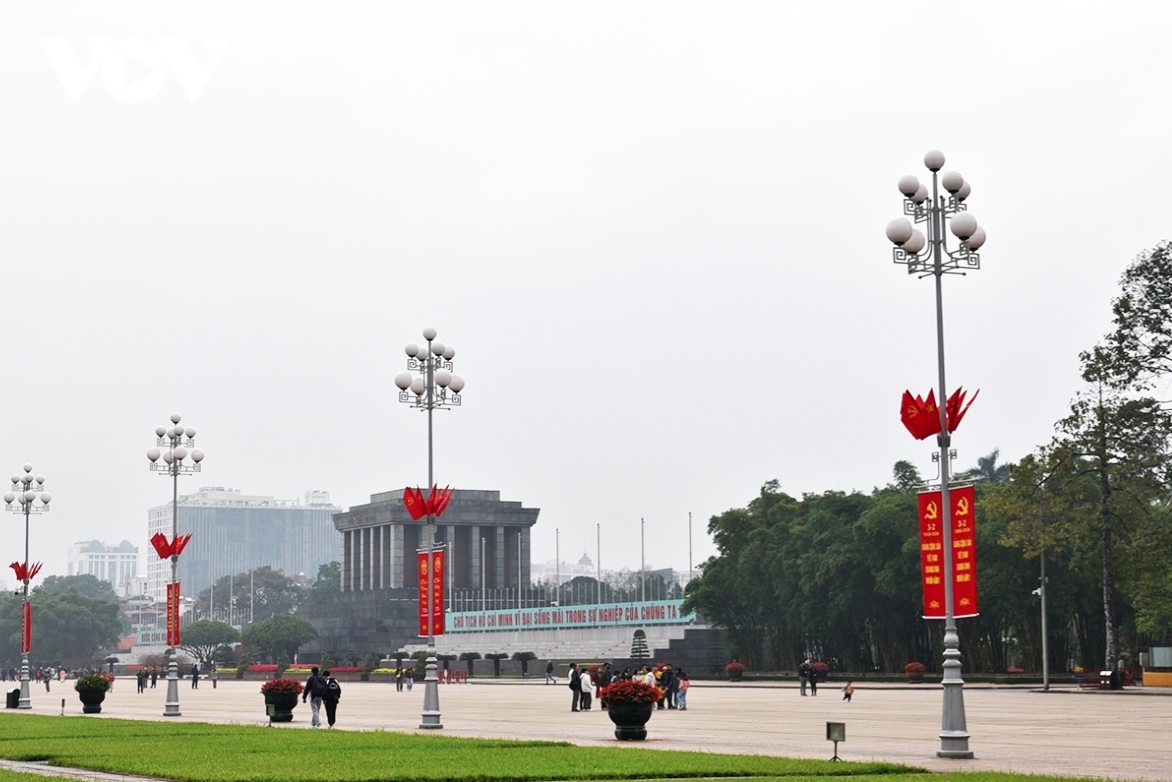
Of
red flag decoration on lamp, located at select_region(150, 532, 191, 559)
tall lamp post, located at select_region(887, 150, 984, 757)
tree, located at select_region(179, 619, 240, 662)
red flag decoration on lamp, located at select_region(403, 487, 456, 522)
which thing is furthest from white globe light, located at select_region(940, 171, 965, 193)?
tree, located at select_region(179, 619, 240, 662)

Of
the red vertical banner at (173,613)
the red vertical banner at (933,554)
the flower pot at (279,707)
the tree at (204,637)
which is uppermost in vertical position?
the red vertical banner at (933,554)

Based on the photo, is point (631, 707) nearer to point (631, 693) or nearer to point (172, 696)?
point (631, 693)

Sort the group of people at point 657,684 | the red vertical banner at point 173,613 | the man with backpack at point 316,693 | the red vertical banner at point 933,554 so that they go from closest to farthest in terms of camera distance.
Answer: the red vertical banner at point 933,554
the man with backpack at point 316,693
the group of people at point 657,684
the red vertical banner at point 173,613

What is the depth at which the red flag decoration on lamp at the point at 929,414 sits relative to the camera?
2938 cm

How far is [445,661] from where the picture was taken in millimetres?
111562

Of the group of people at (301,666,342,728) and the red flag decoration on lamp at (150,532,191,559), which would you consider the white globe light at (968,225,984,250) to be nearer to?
the group of people at (301,666,342,728)

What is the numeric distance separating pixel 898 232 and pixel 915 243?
15.7 inches

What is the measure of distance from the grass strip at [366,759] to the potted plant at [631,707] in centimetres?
161

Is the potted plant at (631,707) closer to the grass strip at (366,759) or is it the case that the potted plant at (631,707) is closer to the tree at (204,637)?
the grass strip at (366,759)

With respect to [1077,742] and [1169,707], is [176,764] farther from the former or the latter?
[1169,707]

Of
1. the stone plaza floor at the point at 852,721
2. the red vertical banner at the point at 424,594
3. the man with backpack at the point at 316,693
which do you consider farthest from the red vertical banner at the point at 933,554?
the man with backpack at the point at 316,693

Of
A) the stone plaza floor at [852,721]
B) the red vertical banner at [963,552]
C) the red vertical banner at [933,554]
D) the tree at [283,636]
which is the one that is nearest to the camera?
the stone plaza floor at [852,721]

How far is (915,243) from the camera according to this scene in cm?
2864

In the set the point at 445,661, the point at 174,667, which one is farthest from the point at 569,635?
the point at 174,667
